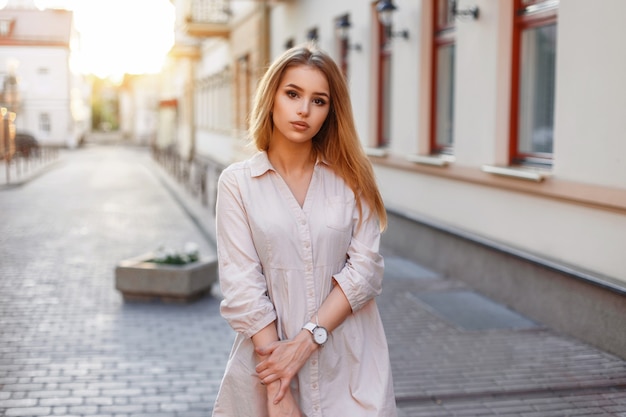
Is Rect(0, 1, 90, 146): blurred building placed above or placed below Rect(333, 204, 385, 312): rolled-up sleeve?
above

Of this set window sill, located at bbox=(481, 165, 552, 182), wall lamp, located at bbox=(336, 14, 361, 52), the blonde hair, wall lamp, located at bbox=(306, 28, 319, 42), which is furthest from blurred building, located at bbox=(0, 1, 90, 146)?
the blonde hair

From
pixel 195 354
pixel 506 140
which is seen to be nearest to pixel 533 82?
pixel 506 140

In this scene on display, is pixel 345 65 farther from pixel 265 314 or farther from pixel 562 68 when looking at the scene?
A: pixel 265 314

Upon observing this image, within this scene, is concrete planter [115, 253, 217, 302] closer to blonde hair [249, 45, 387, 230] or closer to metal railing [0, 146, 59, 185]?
blonde hair [249, 45, 387, 230]

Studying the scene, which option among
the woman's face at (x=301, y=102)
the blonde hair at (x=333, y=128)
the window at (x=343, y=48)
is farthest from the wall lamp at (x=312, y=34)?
the woman's face at (x=301, y=102)

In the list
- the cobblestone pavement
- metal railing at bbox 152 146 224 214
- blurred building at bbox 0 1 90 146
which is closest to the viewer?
the cobblestone pavement

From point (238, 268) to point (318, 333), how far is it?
1.03 feet

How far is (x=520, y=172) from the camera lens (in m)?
8.52

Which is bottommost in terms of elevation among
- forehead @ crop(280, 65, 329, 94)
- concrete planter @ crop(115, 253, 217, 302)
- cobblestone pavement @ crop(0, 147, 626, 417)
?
cobblestone pavement @ crop(0, 147, 626, 417)

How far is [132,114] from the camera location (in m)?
95.1

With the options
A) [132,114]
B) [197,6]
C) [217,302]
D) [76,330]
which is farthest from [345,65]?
[132,114]

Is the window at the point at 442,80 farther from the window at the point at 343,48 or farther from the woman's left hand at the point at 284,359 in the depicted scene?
the woman's left hand at the point at 284,359

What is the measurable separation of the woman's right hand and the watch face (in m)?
0.17

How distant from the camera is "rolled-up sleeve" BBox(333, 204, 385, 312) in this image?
105 inches
